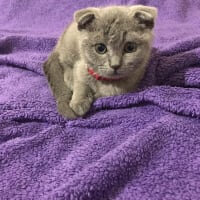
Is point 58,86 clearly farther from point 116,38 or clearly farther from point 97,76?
point 116,38

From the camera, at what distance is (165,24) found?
5.45 ft

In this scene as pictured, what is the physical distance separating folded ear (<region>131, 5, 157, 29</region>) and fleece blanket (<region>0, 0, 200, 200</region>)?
0.16 m

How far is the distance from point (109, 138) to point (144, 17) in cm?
35

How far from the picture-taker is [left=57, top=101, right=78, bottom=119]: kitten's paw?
39.3 inches

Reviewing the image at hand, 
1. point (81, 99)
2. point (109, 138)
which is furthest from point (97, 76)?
point (109, 138)

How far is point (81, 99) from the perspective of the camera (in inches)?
40.5

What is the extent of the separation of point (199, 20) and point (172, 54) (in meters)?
0.57

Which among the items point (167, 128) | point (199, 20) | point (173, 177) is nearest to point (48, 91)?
point (167, 128)

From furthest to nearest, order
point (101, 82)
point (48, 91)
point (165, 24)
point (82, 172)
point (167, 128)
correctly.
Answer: point (165, 24)
point (48, 91)
point (101, 82)
point (167, 128)
point (82, 172)

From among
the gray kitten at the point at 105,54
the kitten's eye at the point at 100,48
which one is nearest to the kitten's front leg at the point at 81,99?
the gray kitten at the point at 105,54

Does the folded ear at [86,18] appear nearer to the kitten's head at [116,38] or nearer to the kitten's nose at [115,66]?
the kitten's head at [116,38]

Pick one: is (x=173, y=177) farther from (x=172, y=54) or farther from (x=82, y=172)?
(x=172, y=54)

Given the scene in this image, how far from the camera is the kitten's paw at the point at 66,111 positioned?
1.00 metres

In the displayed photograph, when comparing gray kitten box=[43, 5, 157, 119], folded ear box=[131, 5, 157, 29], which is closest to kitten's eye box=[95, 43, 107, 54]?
gray kitten box=[43, 5, 157, 119]
